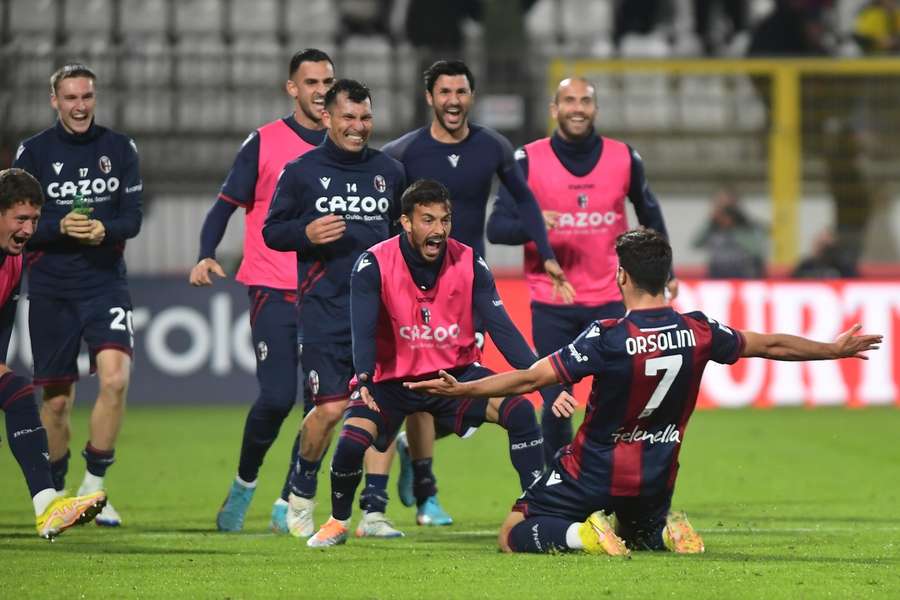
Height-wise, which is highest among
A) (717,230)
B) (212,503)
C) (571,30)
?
(571,30)

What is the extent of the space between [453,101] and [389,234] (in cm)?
88

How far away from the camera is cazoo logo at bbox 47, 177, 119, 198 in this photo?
9141 mm

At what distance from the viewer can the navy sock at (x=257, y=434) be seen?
884 centimetres

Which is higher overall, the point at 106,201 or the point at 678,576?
the point at 106,201

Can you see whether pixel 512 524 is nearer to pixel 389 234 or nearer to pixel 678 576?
pixel 678 576

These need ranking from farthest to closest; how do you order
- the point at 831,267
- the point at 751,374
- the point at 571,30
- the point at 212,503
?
the point at 571,30, the point at 831,267, the point at 751,374, the point at 212,503

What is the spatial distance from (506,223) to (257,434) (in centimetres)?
193

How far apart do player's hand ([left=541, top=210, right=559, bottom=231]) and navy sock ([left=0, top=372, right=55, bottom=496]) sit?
330cm

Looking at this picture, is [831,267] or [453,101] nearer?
[453,101]

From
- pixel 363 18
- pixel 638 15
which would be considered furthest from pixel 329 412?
pixel 638 15

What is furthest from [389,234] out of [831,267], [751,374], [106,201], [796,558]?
[831,267]

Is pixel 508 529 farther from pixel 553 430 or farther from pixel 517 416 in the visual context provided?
pixel 553 430

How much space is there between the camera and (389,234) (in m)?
8.68

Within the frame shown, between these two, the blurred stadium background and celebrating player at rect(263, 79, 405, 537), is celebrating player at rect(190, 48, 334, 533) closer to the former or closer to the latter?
celebrating player at rect(263, 79, 405, 537)
